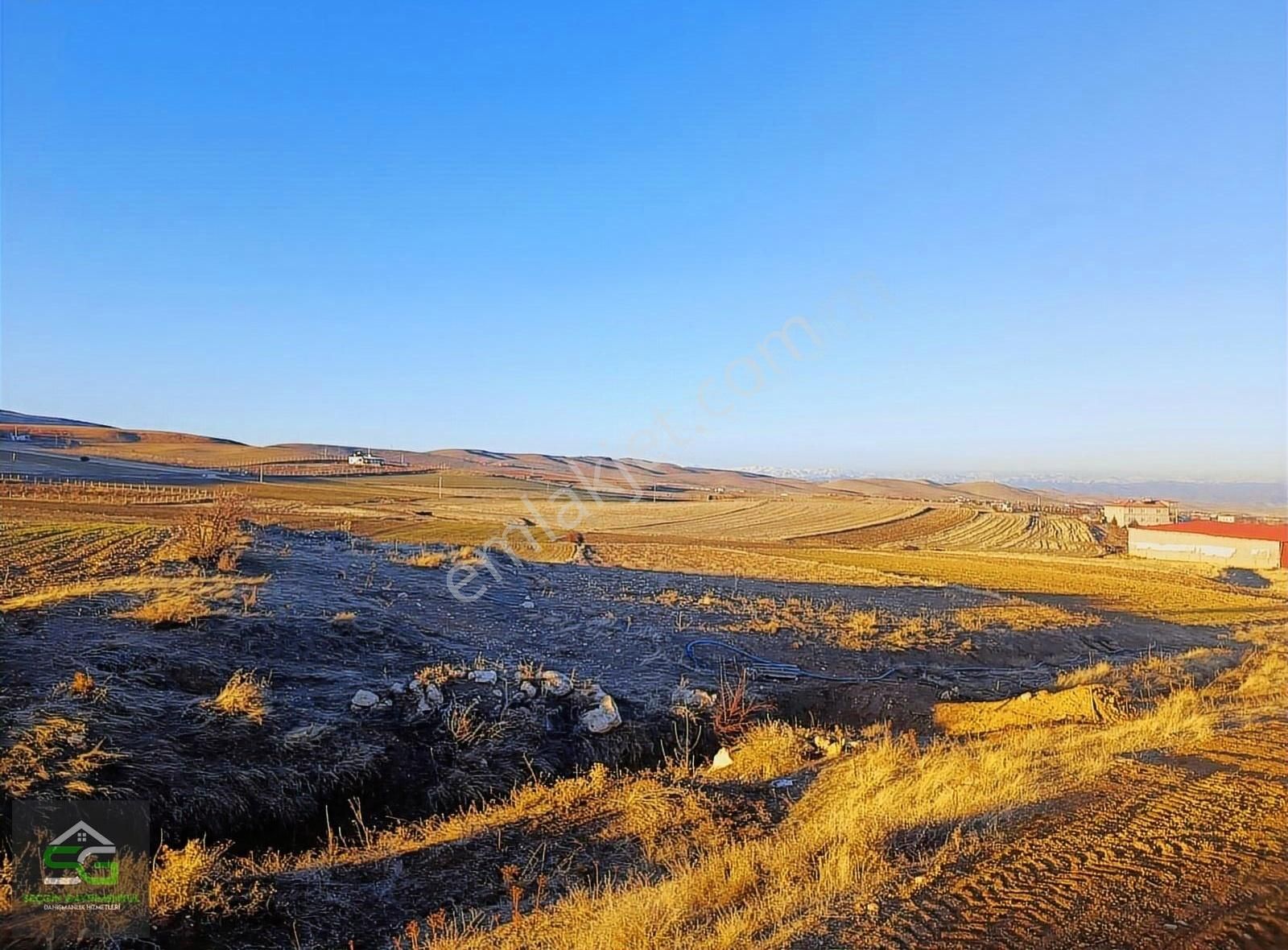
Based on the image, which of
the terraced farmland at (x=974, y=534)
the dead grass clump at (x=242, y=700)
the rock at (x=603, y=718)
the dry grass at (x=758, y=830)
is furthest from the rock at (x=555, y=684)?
the terraced farmland at (x=974, y=534)

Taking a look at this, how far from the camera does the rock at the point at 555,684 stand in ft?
35.7

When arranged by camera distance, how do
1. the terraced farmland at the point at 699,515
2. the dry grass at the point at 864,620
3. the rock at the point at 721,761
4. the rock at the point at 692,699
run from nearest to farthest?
the rock at the point at 721,761 → the rock at the point at 692,699 → the dry grass at the point at 864,620 → the terraced farmland at the point at 699,515

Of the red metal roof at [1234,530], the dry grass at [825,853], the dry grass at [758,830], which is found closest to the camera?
the dry grass at [825,853]

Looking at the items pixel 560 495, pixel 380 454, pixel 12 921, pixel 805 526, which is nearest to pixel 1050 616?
pixel 12 921

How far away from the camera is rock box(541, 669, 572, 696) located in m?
10.9

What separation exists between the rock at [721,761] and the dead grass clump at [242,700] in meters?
5.38

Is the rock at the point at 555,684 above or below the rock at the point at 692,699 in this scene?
above

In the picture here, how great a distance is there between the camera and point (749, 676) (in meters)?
13.5

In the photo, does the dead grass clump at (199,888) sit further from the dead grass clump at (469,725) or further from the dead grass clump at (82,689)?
the dead grass clump at (469,725)

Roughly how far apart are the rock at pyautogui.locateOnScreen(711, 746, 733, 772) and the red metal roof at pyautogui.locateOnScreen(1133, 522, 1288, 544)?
195 feet

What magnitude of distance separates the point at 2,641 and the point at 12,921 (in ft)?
17.6

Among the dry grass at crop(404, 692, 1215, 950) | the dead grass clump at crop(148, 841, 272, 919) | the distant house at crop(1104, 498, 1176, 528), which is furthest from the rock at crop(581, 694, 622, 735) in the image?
the distant house at crop(1104, 498, 1176, 528)

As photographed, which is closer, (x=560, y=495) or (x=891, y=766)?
(x=891, y=766)

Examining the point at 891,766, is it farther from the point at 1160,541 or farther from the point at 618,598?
the point at 1160,541
